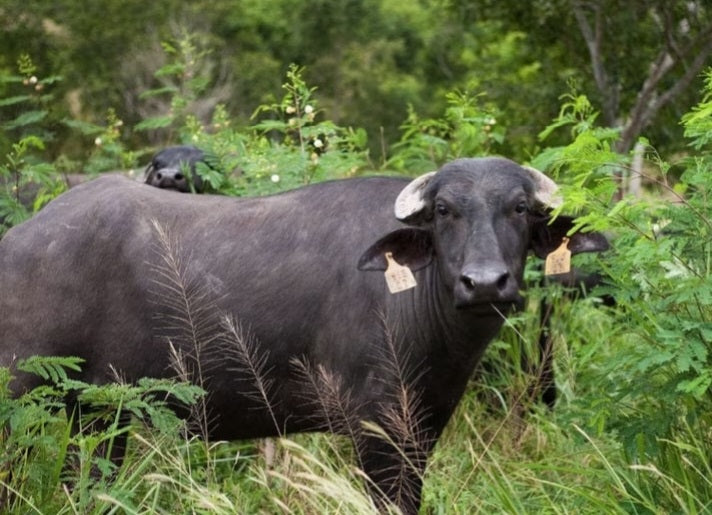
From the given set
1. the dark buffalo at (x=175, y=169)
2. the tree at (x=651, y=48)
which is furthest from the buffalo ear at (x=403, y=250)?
the tree at (x=651, y=48)

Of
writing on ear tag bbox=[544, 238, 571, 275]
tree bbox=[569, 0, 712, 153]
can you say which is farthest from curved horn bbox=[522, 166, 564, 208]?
tree bbox=[569, 0, 712, 153]

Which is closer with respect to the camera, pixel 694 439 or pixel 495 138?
pixel 694 439

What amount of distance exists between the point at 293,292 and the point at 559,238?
121 cm

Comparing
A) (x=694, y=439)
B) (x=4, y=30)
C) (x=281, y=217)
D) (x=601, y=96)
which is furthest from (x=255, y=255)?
(x=4, y=30)

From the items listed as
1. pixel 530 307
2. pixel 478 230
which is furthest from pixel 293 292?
pixel 530 307

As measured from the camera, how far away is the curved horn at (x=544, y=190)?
19.4 feet

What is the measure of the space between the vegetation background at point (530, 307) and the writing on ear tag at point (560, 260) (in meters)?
0.19

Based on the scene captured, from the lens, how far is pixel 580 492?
16.4 ft

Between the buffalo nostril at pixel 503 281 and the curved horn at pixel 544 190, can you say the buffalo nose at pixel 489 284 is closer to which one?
the buffalo nostril at pixel 503 281

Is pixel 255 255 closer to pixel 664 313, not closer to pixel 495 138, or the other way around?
pixel 664 313

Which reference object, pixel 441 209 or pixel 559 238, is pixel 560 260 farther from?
pixel 441 209

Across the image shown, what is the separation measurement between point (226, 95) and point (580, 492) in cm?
3053

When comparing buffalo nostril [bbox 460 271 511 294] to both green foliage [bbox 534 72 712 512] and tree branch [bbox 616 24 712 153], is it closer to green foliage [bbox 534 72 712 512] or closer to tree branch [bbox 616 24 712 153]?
green foliage [bbox 534 72 712 512]

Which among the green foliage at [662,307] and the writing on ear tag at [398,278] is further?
the writing on ear tag at [398,278]
